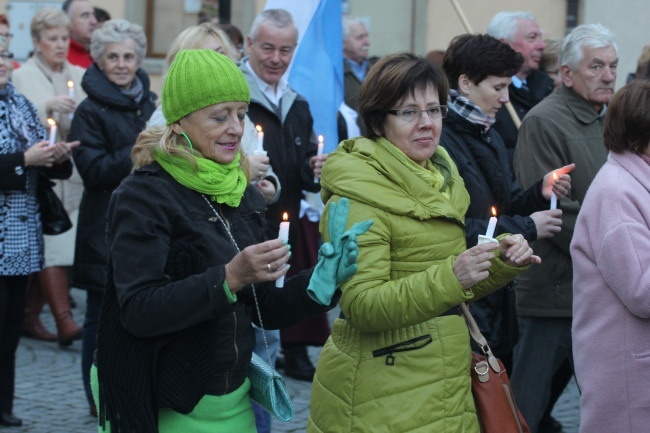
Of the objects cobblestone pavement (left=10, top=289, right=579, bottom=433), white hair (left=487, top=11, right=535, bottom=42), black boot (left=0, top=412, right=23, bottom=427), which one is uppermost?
white hair (left=487, top=11, right=535, bottom=42)

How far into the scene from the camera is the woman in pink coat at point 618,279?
4.33 metres

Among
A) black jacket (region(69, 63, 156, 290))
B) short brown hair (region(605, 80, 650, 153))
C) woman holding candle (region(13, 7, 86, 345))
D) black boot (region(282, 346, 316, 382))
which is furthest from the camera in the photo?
woman holding candle (region(13, 7, 86, 345))

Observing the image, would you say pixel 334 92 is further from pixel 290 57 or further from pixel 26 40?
pixel 26 40

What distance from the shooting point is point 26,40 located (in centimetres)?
1404

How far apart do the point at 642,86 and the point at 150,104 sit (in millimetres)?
3363

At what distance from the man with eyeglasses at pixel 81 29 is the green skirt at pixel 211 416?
23.1 ft

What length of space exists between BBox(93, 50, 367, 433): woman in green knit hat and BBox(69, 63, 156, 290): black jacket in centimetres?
294

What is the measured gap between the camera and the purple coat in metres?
4.32

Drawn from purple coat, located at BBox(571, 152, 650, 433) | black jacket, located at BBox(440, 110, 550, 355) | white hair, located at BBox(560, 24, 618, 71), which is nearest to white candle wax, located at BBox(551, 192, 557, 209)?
black jacket, located at BBox(440, 110, 550, 355)

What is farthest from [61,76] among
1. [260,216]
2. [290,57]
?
[260,216]

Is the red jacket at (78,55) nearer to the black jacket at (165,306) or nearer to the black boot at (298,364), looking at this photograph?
the black boot at (298,364)

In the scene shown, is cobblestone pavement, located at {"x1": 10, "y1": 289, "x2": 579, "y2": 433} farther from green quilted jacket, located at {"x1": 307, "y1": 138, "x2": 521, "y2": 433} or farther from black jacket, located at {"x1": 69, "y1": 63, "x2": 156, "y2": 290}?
green quilted jacket, located at {"x1": 307, "y1": 138, "x2": 521, "y2": 433}

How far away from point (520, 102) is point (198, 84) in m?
4.76

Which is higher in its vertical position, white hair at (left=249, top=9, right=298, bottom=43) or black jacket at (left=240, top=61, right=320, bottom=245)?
white hair at (left=249, top=9, right=298, bottom=43)
